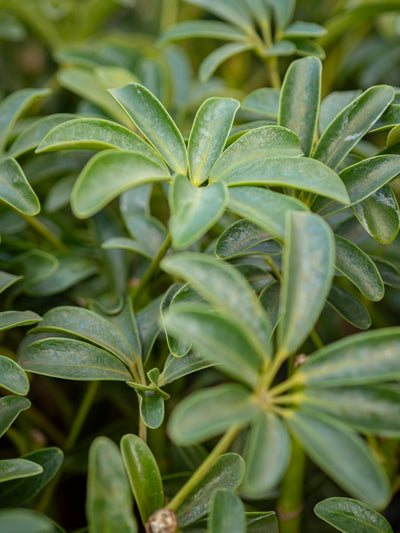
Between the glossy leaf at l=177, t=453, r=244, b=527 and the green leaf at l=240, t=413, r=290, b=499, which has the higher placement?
the green leaf at l=240, t=413, r=290, b=499

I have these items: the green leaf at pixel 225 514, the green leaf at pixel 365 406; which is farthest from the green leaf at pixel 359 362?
the green leaf at pixel 225 514

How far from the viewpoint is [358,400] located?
15.2 inches

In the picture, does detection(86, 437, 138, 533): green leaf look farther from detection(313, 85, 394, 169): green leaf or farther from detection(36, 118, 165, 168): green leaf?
detection(313, 85, 394, 169): green leaf

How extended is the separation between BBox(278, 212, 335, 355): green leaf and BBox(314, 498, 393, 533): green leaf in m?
0.23

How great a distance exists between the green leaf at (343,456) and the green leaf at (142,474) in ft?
0.58

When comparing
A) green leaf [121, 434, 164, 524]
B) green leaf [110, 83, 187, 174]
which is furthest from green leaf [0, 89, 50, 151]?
green leaf [121, 434, 164, 524]

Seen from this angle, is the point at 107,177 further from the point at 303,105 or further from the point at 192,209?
the point at 303,105

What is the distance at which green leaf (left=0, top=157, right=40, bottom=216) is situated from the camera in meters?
0.58

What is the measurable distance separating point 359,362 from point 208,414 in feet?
0.41

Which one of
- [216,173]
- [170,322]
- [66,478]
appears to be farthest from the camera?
[66,478]

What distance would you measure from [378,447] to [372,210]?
37 centimetres

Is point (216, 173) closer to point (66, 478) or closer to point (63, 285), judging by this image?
point (63, 285)

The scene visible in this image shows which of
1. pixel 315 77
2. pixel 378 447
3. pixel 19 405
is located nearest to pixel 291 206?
pixel 315 77

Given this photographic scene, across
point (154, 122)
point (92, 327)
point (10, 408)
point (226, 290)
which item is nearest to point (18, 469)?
point (10, 408)
